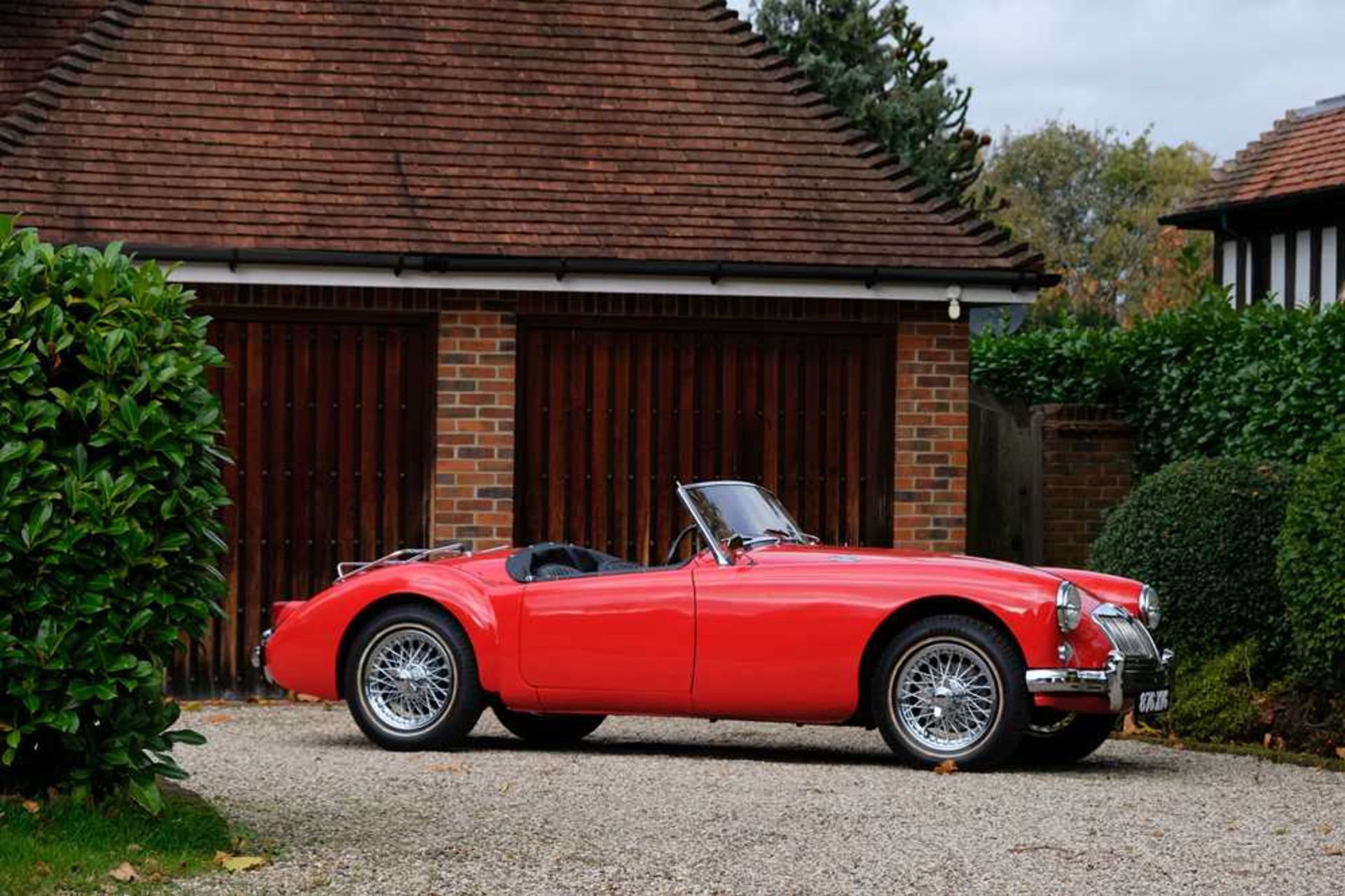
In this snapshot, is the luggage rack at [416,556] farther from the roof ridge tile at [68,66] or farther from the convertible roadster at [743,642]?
the roof ridge tile at [68,66]

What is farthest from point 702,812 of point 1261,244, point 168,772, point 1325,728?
point 1261,244

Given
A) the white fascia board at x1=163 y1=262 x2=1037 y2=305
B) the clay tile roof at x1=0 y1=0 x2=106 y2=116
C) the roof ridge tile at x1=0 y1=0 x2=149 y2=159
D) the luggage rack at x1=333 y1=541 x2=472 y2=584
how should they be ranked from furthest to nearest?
the clay tile roof at x1=0 y1=0 x2=106 y2=116 → the roof ridge tile at x1=0 y1=0 x2=149 y2=159 → the white fascia board at x1=163 y1=262 x2=1037 y2=305 → the luggage rack at x1=333 y1=541 x2=472 y2=584

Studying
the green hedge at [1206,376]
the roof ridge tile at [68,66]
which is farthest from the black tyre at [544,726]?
the roof ridge tile at [68,66]

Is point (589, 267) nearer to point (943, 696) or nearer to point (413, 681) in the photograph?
point (413, 681)

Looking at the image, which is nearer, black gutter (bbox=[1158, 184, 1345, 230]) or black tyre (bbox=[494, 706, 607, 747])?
black tyre (bbox=[494, 706, 607, 747])

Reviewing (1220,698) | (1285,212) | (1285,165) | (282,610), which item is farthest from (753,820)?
(1285,165)

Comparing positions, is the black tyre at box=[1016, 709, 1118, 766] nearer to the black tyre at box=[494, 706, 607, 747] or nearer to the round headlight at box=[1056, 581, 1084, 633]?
the round headlight at box=[1056, 581, 1084, 633]

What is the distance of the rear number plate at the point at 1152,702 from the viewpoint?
34.1ft

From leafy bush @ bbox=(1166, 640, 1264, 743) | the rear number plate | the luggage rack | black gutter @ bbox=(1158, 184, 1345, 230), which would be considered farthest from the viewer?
black gutter @ bbox=(1158, 184, 1345, 230)

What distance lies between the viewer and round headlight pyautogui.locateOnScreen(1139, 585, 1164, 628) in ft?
35.0

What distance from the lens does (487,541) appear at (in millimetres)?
14820

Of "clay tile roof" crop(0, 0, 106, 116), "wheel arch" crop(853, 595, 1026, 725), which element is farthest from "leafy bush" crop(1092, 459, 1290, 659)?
"clay tile roof" crop(0, 0, 106, 116)

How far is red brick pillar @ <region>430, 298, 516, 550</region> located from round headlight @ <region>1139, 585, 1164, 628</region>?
5.21m

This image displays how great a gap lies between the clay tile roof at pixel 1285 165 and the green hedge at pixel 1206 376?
6.36 meters
